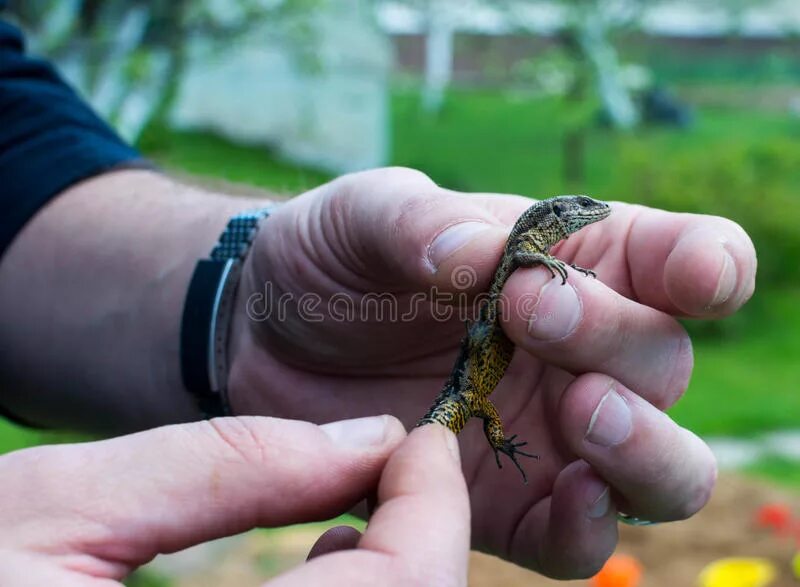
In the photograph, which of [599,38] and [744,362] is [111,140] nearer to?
[744,362]

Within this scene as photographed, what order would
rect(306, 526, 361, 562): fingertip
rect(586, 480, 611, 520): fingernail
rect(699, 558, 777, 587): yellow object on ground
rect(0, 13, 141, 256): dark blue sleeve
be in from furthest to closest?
rect(699, 558, 777, 587): yellow object on ground, rect(0, 13, 141, 256): dark blue sleeve, rect(586, 480, 611, 520): fingernail, rect(306, 526, 361, 562): fingertip

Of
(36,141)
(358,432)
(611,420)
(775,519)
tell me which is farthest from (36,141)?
(775,519)

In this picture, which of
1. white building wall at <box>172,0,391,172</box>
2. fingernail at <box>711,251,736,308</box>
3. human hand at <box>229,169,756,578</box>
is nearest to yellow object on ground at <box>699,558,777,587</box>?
human hand at <box>229,169,756,578</box>

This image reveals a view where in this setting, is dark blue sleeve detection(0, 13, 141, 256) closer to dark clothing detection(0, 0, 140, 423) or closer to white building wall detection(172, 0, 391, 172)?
dark clothing detection(0, 0, 140, 423)

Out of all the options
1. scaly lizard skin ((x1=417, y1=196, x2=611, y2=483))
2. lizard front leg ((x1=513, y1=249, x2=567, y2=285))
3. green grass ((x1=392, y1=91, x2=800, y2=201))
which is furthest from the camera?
green grass ((x1=392, y1=91, x2=800, y2=201))

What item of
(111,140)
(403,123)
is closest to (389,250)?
(111,140)
